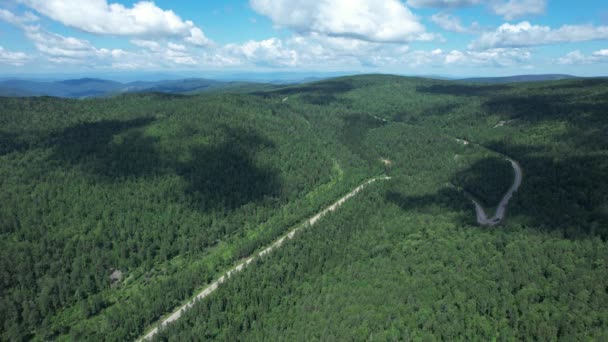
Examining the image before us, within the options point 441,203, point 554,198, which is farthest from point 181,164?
point 554,198

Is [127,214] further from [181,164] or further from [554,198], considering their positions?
[554,198]

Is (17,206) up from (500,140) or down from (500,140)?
down

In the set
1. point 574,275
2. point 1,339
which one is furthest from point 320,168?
point 1,339

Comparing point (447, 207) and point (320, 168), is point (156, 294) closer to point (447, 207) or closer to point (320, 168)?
point (447, 207)

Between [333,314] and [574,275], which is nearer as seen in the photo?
[574,275]

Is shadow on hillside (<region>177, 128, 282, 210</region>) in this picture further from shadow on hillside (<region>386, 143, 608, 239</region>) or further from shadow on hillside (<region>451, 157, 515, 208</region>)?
shadow on hillside (<region>451, 157, 515, 208</region>)
